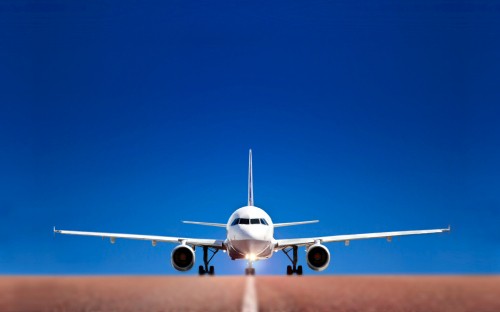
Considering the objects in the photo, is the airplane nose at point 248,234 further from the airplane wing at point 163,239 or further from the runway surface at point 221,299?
the runway surface at point 221,299

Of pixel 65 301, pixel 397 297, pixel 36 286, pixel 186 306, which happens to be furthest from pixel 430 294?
pixel 36 286

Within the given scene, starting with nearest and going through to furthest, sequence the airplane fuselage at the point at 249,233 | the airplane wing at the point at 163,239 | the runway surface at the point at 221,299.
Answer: the runway surface at the point at 221,299, the airplane fuselage at the point at 249,233, the airplane wing at the point at 163,239

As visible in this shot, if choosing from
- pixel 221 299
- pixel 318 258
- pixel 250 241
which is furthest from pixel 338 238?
pixel 221 299

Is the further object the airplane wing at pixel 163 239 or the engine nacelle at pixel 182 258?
the airplane wing at pixel 163 239

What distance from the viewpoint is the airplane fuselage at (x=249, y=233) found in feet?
90.1

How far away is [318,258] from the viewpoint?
100ft

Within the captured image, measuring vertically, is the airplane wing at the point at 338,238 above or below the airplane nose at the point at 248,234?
above

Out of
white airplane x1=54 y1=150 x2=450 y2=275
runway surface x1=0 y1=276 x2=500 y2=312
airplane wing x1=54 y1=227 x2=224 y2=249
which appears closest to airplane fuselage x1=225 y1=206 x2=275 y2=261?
white airplane x1=54 y1=150 x2=450 y2=275

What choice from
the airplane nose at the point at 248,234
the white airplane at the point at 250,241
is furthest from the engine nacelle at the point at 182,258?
the airplane nose at the point at 248,234

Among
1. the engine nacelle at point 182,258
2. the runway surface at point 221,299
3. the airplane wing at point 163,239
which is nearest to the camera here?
the runway surface at point 221,299

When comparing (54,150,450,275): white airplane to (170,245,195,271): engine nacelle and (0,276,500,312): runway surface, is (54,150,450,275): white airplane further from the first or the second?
(0,276,500,312): runway surface

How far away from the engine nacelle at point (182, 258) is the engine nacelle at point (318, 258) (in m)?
6.23

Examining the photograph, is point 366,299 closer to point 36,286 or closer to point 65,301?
point 65,301

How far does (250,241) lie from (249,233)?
15.2 inches
